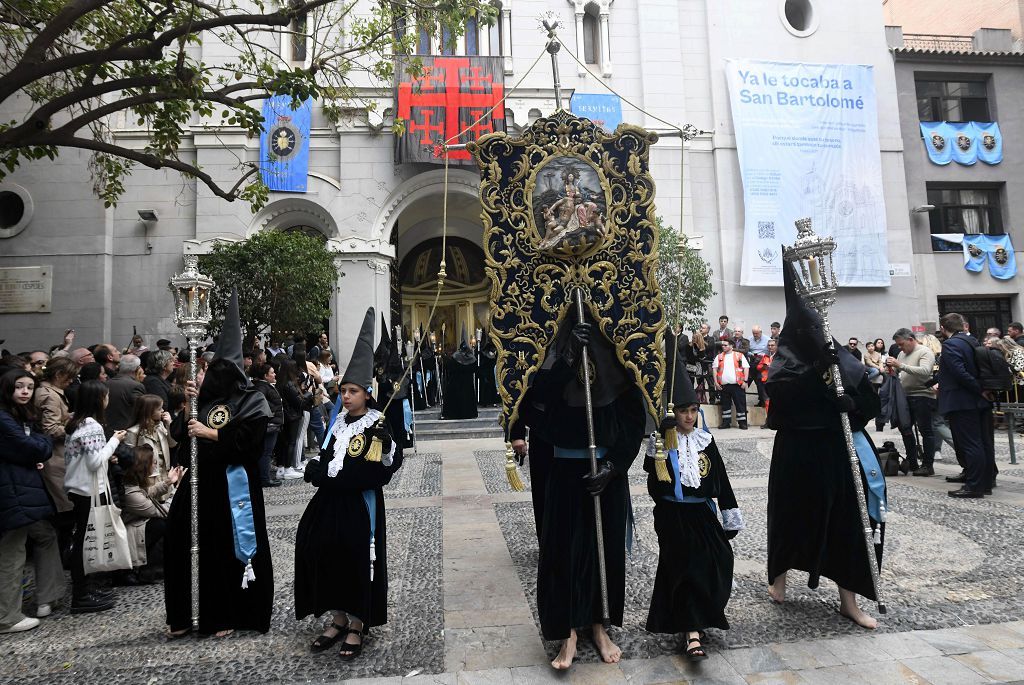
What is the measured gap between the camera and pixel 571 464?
3.52 meters

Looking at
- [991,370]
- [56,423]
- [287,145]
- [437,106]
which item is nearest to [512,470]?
[56,423]

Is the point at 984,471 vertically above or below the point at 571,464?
below

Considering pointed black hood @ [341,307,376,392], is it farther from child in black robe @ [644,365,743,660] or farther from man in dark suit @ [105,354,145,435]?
man in dark suit @ [105,354,145,435]

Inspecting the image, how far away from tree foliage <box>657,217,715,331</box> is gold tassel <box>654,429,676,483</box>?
12406 mm

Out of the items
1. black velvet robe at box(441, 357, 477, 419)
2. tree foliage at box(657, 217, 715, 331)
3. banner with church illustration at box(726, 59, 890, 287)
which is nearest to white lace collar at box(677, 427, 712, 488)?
black velvet robe at box(441, 357, 477, 419)

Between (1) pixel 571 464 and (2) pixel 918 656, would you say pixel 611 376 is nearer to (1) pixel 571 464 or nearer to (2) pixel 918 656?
(1) pixel 571 464

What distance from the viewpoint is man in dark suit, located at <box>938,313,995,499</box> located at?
6.50m

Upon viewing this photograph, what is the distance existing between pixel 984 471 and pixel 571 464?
579cm

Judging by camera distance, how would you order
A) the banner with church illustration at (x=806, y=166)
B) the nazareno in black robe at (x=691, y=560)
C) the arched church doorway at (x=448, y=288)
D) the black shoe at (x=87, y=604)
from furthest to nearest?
1. the arched church doorway at (x=448, y=288)
2. the banner with church illustration at (x=806, y=166)
3. the black shoe at (x=87, y=604)
4. the nazareno in black robe at (x=691, y=560)

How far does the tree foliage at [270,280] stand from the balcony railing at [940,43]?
23149 mm

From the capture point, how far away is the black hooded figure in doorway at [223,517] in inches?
151

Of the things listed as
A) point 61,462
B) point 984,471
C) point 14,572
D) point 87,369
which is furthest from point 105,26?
point 984,471

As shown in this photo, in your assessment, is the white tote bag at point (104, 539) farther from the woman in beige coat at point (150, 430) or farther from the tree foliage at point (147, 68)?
the tree foliage at point (147, 68)

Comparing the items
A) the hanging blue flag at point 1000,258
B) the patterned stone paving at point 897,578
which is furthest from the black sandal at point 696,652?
the hanging blue flag at point 1000,258
